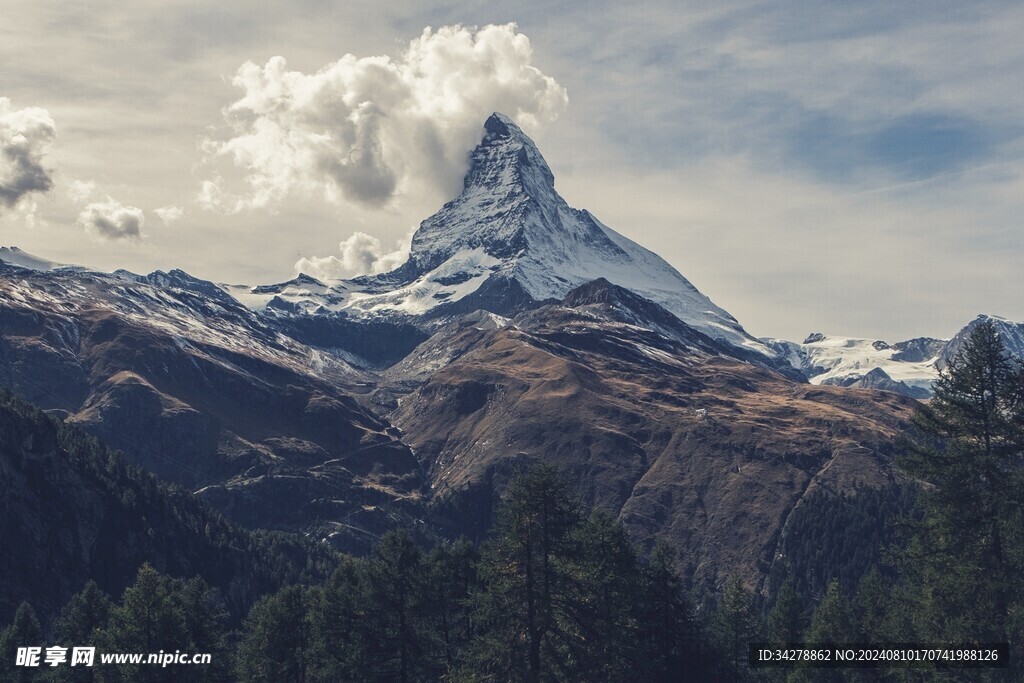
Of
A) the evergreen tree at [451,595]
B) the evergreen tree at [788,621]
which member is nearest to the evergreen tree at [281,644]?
the evergreen tree at [451,595]

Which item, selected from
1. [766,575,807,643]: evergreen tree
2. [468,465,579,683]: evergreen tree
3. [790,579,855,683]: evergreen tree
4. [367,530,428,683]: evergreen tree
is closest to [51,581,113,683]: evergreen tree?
[367,530,428,683]: evergreen tree

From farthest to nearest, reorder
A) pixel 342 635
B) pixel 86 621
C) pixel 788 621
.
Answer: pixel 788 621 → pixel 86 621 → pixel 342 635

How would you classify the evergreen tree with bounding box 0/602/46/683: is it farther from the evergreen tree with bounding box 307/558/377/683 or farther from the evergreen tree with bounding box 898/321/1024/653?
the evergreen tree with bounding box 898/321/1024/653

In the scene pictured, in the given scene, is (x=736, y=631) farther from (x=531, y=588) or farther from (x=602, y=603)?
(x=531, y=588)

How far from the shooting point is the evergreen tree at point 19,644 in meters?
82.4

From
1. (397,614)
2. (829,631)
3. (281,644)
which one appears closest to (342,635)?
(397,614)

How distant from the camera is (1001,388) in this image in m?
52.0

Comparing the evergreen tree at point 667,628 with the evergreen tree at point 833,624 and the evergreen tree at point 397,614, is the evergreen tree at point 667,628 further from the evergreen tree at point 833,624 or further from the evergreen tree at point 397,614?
the evergreen tree at point 397,614

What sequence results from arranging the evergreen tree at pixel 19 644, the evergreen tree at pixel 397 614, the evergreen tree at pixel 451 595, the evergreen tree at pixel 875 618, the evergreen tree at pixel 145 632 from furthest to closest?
the evergreen tree at pixel 19 644, the evergreen tree at pixel 451 595, the evergreen tree at pixel 397 614, the evergreen tree at pixel 145 632, the evergreen tree at pixel 875 618

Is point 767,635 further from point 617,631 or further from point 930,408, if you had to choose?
point 930,408

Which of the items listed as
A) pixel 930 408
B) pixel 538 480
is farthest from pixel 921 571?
pixel 538 480

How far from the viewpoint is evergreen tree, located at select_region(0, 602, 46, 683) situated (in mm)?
82375

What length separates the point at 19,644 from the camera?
293 feet

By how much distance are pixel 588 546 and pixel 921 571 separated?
22.0 metres
